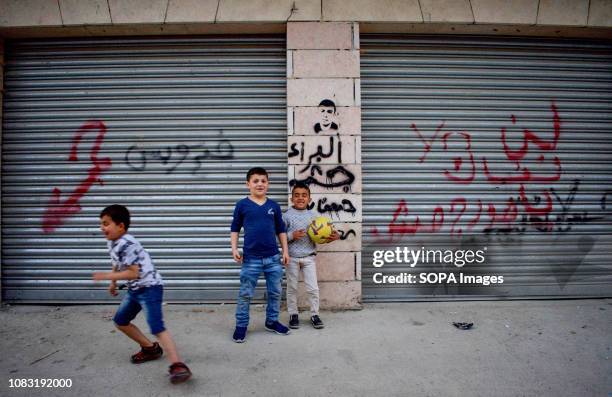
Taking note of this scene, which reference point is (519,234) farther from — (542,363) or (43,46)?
(43,46)

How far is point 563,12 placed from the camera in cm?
452

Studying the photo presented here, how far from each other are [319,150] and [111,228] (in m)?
2.50

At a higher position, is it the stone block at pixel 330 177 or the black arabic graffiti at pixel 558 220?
the stone block at pixel 330 177

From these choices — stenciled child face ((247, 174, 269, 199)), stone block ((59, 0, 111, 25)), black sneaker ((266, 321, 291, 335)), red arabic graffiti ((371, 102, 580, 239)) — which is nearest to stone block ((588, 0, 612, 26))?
red arabic graffiti ((371, 102, 580, 239))

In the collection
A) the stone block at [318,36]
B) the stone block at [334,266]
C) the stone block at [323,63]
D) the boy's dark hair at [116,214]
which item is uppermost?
the stone block at [318,36]

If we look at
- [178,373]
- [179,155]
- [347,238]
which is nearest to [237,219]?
[178,373]

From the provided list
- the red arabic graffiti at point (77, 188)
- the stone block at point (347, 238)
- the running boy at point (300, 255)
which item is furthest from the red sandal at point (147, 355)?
the red arabic graffiti at point (77, 188)

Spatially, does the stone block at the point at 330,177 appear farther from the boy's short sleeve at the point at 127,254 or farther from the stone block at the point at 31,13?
the stone block at the point at 31,13

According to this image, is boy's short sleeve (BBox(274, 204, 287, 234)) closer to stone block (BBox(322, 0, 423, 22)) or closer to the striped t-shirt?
the striped t-shirt

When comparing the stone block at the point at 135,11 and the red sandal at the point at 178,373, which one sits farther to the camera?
the stone block at the point at 135,11

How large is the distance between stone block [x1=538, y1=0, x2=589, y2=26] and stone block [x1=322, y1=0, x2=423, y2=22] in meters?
1.61

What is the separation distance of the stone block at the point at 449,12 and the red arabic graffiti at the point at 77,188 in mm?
4535

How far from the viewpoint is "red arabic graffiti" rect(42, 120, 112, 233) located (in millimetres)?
4738

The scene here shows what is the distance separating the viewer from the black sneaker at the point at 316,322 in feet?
12.5
